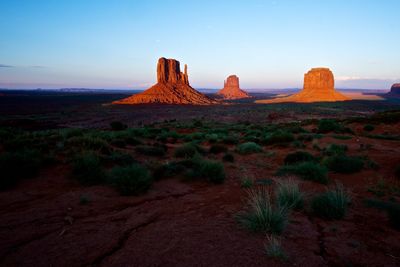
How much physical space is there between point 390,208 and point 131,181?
5427mm

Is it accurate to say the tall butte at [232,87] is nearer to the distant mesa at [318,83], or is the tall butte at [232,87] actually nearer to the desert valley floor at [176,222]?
the distant mesa at [318,83]

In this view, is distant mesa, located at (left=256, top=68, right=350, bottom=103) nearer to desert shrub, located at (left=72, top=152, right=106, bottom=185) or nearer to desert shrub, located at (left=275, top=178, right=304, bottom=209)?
desert shrub, located at (left=72, top=152, right=106, bottom=185)

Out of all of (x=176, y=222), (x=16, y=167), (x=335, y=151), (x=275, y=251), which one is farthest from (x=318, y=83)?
(x=275, y=251)

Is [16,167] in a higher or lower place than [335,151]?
higher

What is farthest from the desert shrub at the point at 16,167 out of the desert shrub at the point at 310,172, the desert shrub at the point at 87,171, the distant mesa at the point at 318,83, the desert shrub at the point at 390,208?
the distant mesa at the point at 318,83

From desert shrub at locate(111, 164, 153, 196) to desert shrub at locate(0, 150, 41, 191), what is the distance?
2.44 meters

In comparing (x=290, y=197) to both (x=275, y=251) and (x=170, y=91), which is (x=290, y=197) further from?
(x=170, y=91)

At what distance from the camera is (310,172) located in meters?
7.42

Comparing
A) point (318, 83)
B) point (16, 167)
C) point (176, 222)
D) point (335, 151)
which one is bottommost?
point (335, 151)

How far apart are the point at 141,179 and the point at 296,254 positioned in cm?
391

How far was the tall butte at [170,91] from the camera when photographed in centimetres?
8654

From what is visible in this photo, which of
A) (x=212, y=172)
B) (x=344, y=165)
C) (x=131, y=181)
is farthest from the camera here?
(x=344, y=165)

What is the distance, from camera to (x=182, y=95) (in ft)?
310

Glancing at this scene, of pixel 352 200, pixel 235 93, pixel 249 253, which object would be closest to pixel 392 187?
pixel 352 200
